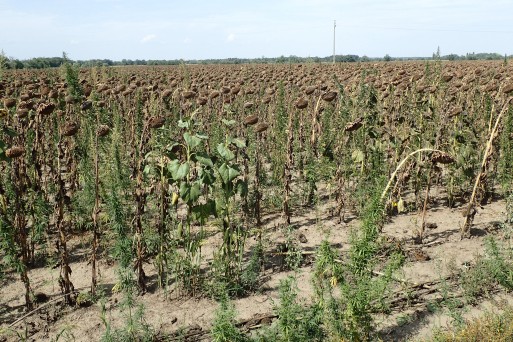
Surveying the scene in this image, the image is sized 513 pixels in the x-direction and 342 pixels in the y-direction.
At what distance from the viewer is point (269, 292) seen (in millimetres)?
4285

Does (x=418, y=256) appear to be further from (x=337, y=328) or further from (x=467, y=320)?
(x=337, y=328)

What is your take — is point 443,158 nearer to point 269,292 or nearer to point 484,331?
point 484,331

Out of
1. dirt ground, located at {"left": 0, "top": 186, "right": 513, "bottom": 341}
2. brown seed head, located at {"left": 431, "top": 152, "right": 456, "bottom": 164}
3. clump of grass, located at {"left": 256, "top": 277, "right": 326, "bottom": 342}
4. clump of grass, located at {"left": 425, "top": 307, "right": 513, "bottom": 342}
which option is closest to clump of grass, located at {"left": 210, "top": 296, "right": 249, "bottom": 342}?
clump of grass, located at {"left": 256, "top": 277, "right": 326, "bottom": 342}

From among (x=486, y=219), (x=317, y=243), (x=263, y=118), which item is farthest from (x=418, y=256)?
(x=263, y=118)

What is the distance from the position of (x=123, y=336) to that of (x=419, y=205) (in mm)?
4419

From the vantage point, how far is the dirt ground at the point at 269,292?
3754 millimetres

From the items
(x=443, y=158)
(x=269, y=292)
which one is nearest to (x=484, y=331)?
(x=443, y=158)

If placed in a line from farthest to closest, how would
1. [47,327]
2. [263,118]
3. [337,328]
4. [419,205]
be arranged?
1. [263,118]
2. [419,205]
3. [47,327]
4. [337,328]

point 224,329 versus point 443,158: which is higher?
point 443,158

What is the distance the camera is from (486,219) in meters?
5.77

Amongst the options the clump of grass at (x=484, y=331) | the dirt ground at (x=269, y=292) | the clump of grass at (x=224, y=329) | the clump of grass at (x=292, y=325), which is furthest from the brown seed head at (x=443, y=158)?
the clump of grass at (x=224, y=329)

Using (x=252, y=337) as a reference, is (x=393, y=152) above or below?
above

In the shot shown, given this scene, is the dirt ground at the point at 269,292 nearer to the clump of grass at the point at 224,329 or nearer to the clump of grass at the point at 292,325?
the clump of grass at the point at 292,325

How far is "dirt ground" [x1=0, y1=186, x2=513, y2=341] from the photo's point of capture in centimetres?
375
